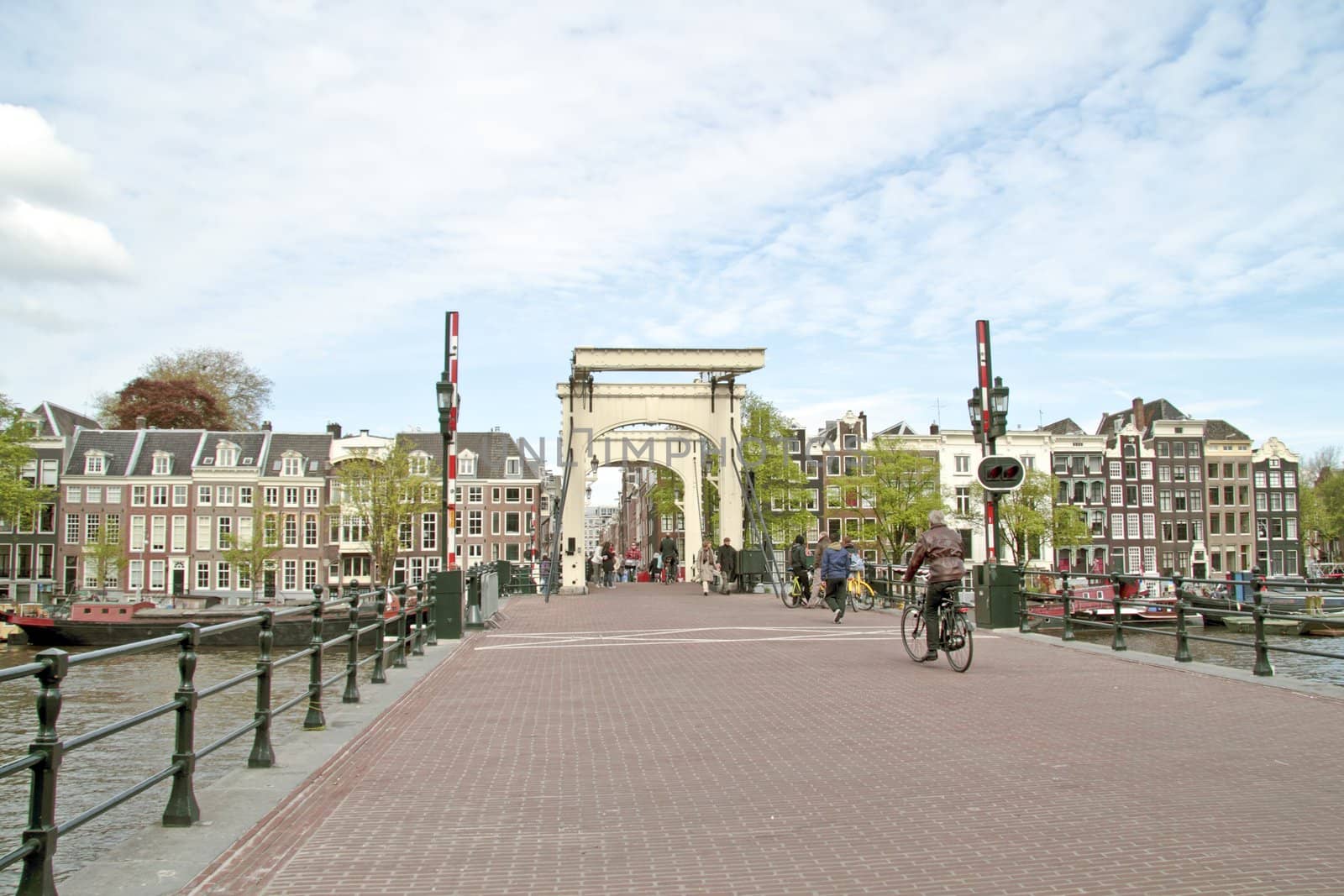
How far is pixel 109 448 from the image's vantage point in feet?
229

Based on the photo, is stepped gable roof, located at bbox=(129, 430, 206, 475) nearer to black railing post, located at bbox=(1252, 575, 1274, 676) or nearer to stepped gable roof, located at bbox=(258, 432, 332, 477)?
stepped gable roof, located at bbox=(258, 432, 332, 477)

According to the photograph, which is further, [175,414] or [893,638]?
[175,414]

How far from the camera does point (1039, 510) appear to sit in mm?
60969

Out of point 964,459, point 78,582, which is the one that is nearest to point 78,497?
point 78,582

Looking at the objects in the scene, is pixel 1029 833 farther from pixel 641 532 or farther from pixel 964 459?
pixel 641 532

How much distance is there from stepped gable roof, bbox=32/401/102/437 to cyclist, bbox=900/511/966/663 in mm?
67253

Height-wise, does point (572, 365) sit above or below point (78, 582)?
above

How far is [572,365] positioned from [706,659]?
17729mm

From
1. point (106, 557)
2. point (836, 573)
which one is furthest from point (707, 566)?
point (106, 557)

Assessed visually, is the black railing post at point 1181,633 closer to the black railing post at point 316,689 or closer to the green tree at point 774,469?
the black railing post at point 316,689

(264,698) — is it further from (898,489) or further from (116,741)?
(898,489)

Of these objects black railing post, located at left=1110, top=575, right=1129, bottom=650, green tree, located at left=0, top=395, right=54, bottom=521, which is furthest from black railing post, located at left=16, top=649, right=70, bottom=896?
green tree, located at left=0, top=395, right=54, bottom=521

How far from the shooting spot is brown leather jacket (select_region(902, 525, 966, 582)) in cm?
1161

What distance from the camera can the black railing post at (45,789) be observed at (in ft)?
12.8
